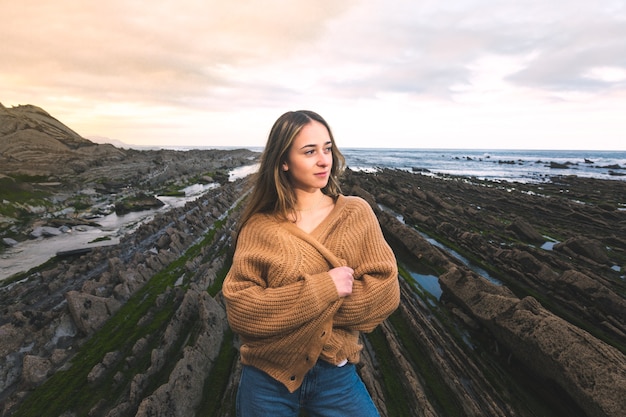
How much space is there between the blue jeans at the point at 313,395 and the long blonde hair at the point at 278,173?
1190 mm

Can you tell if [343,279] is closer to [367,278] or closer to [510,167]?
[367,278]

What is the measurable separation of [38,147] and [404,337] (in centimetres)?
5687

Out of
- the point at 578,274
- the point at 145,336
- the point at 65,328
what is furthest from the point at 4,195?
the point at 578,274

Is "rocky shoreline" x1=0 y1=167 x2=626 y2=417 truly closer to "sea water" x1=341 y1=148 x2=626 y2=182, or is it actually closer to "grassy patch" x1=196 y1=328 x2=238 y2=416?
"grassy patch" x1=196 y1=328 x2=238 y2=416

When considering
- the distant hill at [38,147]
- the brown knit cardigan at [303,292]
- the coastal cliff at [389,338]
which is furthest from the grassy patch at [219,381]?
the distant hill at [38,147]

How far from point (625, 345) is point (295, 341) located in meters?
10.1

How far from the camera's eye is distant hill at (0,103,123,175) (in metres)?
37.1

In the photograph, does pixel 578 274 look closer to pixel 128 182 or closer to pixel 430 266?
pixel 430 266

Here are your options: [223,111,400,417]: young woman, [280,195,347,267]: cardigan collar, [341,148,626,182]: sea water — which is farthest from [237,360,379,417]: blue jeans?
[341,148,626,182]: sea water

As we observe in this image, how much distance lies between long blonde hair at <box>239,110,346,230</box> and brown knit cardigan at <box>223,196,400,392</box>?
11 cm

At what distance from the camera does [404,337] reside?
7398 mm

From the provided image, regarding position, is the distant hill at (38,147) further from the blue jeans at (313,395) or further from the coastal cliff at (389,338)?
the blue jeans at (313,395)

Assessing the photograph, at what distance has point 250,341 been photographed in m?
2.11

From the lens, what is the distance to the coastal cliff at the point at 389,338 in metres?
5.36
